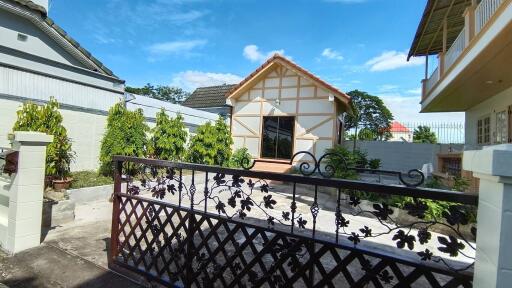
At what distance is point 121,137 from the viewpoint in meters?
6.20

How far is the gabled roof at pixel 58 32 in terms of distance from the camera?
6.77 meters

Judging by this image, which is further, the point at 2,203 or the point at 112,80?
the point at 112,80

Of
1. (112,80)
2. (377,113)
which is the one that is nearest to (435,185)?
(112,80)

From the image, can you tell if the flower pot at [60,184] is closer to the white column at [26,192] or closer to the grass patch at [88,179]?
the grass patch at [88,179]

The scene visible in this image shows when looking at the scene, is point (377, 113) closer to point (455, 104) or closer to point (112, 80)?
point (455, 104)

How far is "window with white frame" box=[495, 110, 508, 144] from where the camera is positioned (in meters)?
6.65

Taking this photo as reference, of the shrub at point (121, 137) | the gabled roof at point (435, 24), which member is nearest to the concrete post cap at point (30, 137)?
the shrub at point (121, 137)

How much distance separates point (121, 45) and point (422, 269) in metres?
16.9

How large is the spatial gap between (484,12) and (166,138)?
7469mm

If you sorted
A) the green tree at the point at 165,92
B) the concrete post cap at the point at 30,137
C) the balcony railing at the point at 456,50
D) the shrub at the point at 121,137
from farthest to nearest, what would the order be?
the green tree at the point at 165,92 → the shrub at the point at 121,137 → the balcony railing at the point at 456,50 → the concrete post cap at the point at 30,137

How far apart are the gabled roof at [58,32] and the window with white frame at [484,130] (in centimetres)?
1074

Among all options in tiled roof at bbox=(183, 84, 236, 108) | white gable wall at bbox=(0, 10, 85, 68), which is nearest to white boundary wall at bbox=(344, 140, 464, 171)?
tiled roof at bbox=(183, 84, 236, 108)

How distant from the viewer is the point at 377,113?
34.4 metres

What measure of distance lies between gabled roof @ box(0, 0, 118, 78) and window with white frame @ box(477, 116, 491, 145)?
10.7 metres
